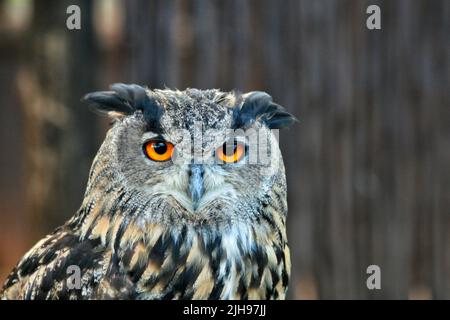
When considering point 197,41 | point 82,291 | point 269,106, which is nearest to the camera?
point 82,291

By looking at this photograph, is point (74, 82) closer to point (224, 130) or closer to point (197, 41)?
point (197, 41)

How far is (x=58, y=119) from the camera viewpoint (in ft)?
13.9

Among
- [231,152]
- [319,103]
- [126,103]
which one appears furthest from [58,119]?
[231,152]

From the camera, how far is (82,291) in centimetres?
239

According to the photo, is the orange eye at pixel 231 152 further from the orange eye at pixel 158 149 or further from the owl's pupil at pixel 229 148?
the orange eye at pixel 158 149

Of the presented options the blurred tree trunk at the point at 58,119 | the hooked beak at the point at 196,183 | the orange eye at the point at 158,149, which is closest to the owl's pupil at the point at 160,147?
the orange eye at the point at 158,149

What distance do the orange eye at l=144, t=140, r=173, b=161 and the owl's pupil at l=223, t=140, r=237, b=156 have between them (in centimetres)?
18

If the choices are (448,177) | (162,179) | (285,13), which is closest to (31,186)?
(285,13)

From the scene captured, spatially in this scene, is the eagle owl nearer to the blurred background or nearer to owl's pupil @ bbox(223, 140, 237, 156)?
owl's pupil @ bbox(223, 140, 237, 156)

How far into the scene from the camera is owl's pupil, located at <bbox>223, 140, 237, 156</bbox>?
2473mm

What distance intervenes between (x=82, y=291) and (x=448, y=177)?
2.58m

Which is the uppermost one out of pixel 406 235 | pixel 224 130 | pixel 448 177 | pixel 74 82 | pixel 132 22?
pixel 132 22

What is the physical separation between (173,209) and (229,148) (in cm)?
29

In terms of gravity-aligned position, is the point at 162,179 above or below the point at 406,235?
above
